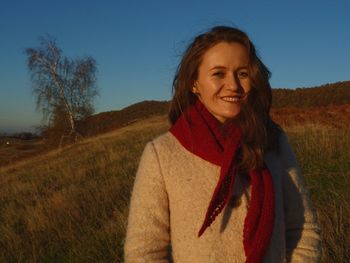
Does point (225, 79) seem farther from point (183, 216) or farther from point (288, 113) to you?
point (288, 113)

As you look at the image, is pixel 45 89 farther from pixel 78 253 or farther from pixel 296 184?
pixel 296 184

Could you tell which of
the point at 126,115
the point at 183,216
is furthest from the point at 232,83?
the point at 126,115

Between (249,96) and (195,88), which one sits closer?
(249,96)

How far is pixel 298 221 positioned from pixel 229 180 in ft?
1.45

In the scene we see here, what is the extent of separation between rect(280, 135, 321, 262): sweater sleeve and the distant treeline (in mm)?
24858

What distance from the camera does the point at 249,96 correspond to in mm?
2109

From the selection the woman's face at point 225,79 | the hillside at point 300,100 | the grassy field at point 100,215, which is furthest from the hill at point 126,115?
the woman's face at point 225,79

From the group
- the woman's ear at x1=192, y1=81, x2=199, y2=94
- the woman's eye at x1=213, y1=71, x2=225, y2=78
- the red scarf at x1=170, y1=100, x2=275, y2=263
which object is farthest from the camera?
the woman's ear at x1=192, y1=81, x2=199, y2=94

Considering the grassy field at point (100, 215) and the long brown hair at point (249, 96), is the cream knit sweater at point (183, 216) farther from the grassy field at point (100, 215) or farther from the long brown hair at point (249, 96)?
the grassy field at point (100, 215)

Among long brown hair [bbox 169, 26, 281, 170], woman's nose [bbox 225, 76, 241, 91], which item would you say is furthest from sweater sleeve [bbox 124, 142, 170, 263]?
woman's nose [bbox 225, 76, 241, 91]

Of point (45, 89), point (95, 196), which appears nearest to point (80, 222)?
point (95, 196)

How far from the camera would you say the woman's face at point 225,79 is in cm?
205

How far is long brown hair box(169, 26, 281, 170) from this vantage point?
198 cm

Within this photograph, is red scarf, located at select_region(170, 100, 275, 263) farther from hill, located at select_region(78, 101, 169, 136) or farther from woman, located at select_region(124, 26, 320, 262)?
hill, located at select_region(78, 101, 169, 136)
